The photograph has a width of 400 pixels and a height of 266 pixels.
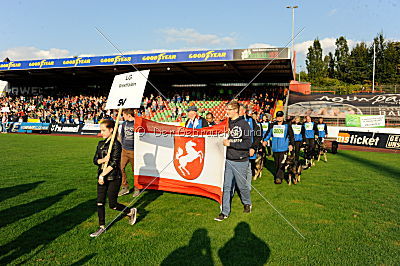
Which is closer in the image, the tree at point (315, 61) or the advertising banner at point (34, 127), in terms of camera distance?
the advertising banner at point (34, 127)

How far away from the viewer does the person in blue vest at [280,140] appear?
8.24 meters

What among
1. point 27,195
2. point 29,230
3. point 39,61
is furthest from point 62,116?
point 29,230

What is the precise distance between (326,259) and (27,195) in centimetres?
621

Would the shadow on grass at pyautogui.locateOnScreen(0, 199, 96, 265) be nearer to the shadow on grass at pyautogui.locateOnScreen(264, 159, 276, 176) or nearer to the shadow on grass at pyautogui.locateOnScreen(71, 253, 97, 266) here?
the shadow on grass at pyautogui.locateOnScreen(71, 253, 97, 266)

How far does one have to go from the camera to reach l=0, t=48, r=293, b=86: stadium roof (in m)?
24.9

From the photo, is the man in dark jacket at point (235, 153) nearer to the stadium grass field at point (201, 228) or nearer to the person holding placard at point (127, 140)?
the stadium grass field at point (201, 228)

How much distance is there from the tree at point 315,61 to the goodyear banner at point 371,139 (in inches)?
1857

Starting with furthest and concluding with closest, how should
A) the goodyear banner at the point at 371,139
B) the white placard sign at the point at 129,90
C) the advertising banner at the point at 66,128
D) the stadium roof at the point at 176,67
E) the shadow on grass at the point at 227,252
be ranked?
the advertising banner at the point at 66,128, the stadium roof at the point at 176,67, the goodyear banner at the point at 371,139, the white placard sign at the point at 129,90, the shadow on grass at the point at 227,252

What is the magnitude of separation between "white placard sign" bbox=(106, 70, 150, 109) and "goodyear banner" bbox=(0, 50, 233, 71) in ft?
64.8

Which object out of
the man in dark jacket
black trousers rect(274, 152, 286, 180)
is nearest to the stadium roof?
black trousers rect(274, 152, 286, 180)

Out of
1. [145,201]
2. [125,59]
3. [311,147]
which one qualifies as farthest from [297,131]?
[125,59]

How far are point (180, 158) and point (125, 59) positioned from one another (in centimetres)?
2410

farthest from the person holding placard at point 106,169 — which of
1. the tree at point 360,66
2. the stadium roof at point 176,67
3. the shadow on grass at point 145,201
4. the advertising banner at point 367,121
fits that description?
the tree at point 360,66

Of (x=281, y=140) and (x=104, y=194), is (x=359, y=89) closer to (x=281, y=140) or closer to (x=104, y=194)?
(x=281, y=140)
